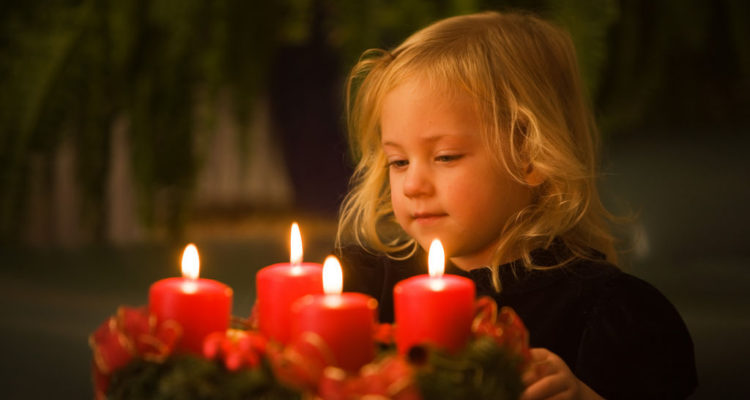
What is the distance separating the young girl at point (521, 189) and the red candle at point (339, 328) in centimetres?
39

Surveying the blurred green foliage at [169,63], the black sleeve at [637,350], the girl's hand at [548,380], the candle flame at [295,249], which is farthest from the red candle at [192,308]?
the blurred green foliage at [169,63]

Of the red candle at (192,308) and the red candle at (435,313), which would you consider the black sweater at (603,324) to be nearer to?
the red candle at (435,313)

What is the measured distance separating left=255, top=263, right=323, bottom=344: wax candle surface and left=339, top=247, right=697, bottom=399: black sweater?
40cm

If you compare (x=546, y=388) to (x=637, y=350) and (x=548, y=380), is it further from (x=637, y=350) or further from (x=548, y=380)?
(x=637, y=350)

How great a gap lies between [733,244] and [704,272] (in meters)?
0.12

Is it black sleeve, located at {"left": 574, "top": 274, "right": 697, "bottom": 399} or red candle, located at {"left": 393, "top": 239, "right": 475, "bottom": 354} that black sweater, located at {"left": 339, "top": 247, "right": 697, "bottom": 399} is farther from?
red candle, located at {"left": 393, "top": 239, "right": 475, "bottom": 354}

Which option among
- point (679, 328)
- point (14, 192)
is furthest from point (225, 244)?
point (679, 328)

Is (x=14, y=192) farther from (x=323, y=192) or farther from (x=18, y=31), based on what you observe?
(x=323, y=192)

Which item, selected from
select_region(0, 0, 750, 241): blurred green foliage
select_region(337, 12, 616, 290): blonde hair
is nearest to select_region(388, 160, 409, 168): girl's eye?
select_region(337, 12, 616, 290): blonde hair

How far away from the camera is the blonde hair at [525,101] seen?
3.22 ft

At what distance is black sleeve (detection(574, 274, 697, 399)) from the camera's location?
33.9 inches

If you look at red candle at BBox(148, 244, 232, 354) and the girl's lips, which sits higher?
the girl's lips

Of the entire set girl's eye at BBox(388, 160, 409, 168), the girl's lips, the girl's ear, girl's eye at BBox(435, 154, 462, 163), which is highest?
girl's eye at BBox(435, 154, 462, 163)

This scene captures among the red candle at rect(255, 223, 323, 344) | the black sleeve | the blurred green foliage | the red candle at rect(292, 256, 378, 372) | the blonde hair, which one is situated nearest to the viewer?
the red candle at rect(292, 256, 378, 372)
